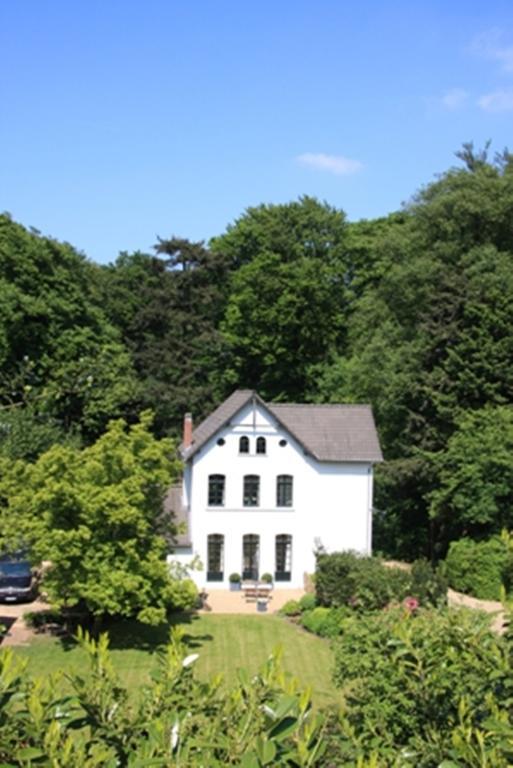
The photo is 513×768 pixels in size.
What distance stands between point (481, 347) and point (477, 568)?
9.16 meters

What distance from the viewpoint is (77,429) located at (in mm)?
42281

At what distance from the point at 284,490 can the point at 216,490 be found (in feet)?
9.19

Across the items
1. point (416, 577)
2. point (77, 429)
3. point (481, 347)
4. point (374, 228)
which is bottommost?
point (416, 577)

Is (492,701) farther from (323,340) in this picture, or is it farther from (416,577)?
(323,340)

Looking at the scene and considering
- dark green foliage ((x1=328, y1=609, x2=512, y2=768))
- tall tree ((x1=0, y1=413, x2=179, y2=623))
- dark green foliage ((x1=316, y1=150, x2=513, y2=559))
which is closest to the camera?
dark green foliage ((x1=328, y1=609, x2=512, y2=768))

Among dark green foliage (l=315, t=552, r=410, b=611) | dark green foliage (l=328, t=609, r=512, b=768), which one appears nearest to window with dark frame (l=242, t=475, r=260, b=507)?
dark green foliage (l=315, t=552, r=410, b=611)

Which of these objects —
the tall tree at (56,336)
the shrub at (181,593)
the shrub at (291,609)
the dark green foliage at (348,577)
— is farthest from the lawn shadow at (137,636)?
the tall tree at (56,336)

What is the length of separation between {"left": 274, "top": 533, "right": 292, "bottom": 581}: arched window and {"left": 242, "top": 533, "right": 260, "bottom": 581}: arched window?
82cm

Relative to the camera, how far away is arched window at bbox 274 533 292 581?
111ft

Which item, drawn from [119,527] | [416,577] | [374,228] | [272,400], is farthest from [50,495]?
[374,228]

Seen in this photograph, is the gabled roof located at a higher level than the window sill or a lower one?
higher

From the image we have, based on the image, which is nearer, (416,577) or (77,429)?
(416,577)

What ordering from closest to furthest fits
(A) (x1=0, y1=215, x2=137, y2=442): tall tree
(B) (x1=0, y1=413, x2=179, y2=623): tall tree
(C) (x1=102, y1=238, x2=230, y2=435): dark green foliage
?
(B) (x1=0, y1=413, x2=179, y2=623): tall tree, (A) (x1=0, y1=215, x2=137, y2=442): tall tree, (C) (x1=102, y1=238, x2=230, y2=435): dark green foliage

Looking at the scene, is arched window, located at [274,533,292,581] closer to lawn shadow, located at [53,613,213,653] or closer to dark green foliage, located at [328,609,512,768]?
lawn shadow, located at [53,613,213,653]
